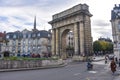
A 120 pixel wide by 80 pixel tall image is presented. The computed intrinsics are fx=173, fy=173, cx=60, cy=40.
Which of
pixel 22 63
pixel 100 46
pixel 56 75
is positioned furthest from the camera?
pixel 100 46

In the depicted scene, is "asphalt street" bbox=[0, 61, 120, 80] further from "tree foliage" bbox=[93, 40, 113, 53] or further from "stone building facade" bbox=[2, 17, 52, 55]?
"tree foliage" bbox=[93, 40, 113, 53]

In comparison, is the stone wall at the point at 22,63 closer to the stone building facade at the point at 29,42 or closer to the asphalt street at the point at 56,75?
the asphalt street at the point at 56,75

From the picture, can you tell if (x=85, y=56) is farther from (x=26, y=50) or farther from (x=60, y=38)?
(x=26, y=50)

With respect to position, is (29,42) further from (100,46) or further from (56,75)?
(56,75)

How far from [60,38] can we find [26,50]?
31.5 m

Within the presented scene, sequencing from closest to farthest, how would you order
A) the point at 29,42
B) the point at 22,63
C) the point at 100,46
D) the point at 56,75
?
the point at 56,75 → the point at 22,63 → the point at 29,42 → the point at 100,46

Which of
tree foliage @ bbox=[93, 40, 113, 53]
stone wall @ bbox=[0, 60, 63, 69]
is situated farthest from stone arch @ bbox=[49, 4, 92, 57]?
tree foliage @ bbox=[93, 40, 113, 53]

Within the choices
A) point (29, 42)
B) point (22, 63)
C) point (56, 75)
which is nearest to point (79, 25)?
point (22, 63)

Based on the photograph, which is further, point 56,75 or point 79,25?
point 79,25

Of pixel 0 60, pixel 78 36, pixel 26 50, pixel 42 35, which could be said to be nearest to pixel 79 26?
pixel 78 36

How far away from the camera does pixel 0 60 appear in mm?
18328

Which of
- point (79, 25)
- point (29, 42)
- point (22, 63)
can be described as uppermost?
point (79, 25)

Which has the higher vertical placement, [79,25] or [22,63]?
[79,25]

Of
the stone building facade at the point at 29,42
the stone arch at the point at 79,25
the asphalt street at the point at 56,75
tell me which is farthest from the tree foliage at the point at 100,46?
the asphalt street at the point at 56,75
